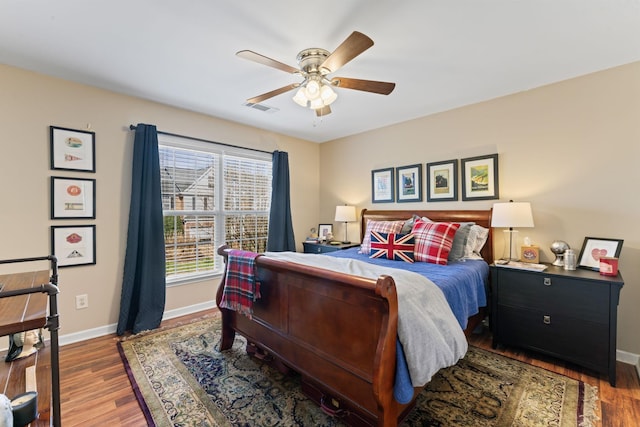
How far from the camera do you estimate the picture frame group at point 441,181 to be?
311 centimetres

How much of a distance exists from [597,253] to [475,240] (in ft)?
3.05

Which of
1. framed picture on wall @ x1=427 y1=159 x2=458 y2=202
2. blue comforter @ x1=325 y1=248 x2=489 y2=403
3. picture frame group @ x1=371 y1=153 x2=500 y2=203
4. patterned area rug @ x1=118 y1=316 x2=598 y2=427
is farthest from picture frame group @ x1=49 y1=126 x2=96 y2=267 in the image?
framed picture on wall @ x1=427 y1=159 x2=458 y2=202

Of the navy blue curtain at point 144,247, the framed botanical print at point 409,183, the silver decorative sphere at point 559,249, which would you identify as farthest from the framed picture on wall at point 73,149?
the silver decorative sphere at point 559,249

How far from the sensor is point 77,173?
274 centimetres

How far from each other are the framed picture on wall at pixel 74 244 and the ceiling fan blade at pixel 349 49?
2.79 metres

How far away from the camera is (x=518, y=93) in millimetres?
2906

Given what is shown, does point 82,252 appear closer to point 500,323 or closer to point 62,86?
point 62,86

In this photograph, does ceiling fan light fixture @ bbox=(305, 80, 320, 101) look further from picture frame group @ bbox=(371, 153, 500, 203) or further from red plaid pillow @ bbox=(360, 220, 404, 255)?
picture frame group @ bbox=(371, 153, 500, 203)

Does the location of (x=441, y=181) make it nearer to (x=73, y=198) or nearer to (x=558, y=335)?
(x=558, y=335)

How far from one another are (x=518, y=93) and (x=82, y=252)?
4732mm

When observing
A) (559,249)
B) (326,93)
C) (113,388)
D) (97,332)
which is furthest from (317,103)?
(97,332)

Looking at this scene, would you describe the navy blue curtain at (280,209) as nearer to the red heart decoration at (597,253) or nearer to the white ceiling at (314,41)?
the white ceiling at (314,41)

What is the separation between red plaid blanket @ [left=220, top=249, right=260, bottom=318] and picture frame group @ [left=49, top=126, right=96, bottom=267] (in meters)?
1.64

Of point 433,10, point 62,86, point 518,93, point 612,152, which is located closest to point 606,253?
point 612,152
